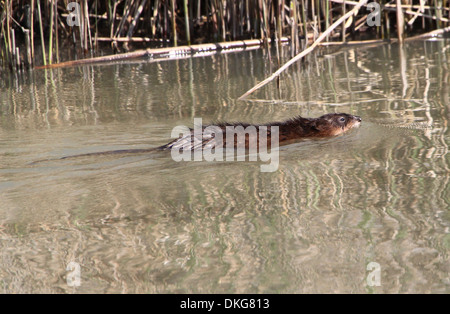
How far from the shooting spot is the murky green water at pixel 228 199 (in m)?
2.85

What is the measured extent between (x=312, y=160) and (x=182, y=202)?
1188 millimetres

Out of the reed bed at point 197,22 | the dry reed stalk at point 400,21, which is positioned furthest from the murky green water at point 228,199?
the reed bed at point 197,22

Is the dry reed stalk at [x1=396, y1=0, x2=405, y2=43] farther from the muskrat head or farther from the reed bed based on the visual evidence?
the muskrat head

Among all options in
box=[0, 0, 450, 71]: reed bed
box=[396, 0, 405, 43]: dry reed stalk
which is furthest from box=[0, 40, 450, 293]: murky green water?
box=[0, 0, 450, 71]: reed bed

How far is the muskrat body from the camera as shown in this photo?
4.94m

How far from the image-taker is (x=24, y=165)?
4664mm

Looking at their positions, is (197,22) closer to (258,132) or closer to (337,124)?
(337,124)

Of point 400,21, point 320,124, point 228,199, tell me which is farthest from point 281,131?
point 400,21

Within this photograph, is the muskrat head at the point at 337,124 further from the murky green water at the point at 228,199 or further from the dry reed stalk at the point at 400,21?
the dry reed stalk at the point at 400,21

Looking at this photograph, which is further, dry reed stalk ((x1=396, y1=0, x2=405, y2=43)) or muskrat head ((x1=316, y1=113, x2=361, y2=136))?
dry reed stalk ((x1=396, y1=0, x2=405, y2=43))

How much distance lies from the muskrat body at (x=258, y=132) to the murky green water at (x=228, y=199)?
0.41ft

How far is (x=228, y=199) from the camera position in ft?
12.4

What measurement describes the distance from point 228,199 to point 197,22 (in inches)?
300

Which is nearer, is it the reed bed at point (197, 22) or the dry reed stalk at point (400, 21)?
Result: the dry reed stalk at point (400, 21)
